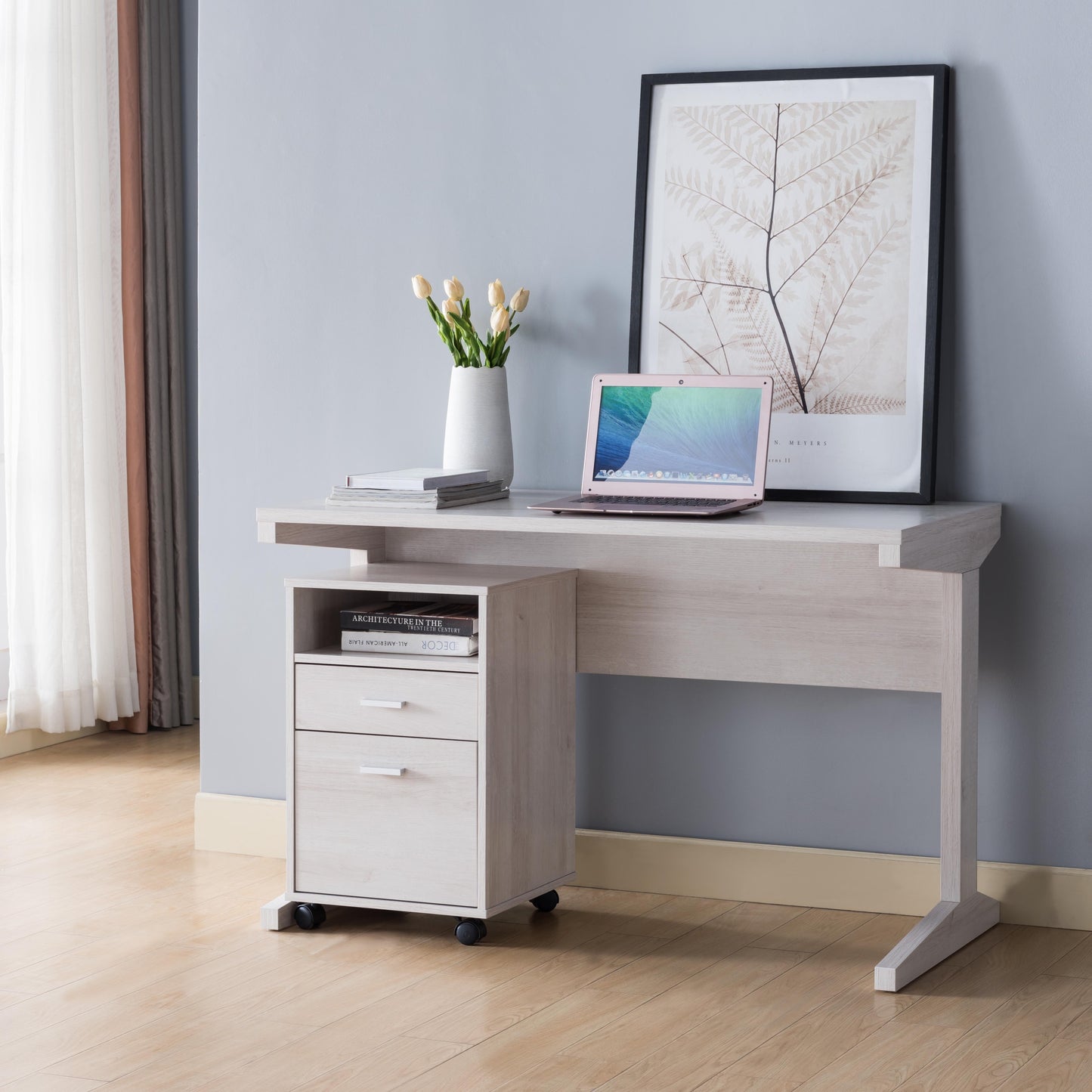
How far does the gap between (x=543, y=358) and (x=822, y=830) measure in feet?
3.33

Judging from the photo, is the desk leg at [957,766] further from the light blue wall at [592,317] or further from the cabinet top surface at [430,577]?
the cabinet top surface at [430,577]

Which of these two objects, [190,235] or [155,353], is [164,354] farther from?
[190,235]

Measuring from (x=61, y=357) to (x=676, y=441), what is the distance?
1.97m

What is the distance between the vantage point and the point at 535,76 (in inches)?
119

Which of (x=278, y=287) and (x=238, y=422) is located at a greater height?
(x=278, y=287)

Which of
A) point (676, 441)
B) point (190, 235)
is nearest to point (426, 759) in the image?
point (676, 441)

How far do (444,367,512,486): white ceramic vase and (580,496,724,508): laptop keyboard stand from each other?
261 mm

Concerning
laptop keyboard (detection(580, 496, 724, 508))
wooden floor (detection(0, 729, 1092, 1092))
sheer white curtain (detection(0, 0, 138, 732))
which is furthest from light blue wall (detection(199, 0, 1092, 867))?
sheer white curtain (detection(0, 0, 138, 732))

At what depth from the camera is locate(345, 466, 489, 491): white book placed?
2.68 m

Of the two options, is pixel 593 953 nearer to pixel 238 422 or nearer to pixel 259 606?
pixel 259 606

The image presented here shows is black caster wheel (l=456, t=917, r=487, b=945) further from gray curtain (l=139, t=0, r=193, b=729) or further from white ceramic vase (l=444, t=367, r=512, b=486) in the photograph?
gray curtain (l=139, t=0, r=193, b=729)


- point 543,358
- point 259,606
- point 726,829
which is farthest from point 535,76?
point 726,829

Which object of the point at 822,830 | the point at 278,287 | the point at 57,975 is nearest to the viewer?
the point at 57,975

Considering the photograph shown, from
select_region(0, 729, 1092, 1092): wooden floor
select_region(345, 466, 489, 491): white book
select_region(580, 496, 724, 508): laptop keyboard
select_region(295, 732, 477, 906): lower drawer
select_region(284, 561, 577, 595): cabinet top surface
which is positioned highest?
select_region(345, 466, 489, 491): white book
